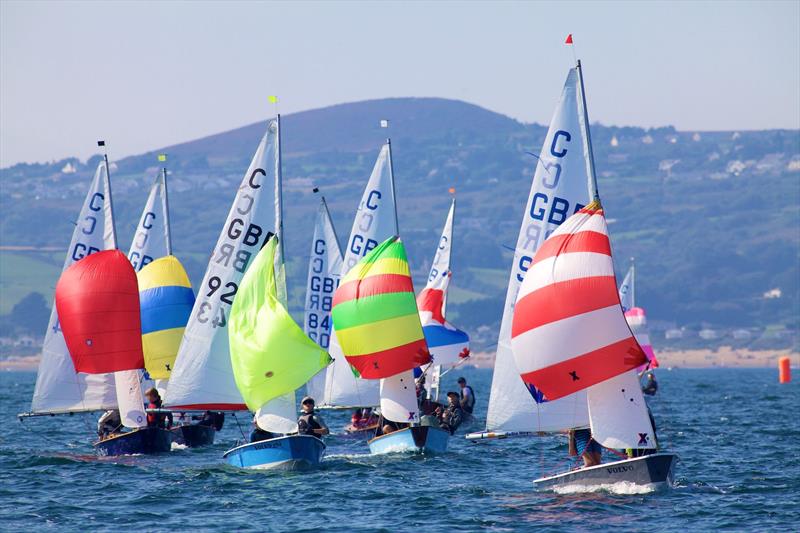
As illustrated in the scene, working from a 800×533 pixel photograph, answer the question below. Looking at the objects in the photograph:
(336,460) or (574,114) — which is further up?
(574,114)

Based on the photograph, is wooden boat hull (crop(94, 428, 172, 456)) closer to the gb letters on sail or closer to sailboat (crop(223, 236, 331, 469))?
the gb letters on sail

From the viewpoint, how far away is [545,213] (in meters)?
28.4

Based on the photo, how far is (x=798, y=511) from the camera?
25688mm

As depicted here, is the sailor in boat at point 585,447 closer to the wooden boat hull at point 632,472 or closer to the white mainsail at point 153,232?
the wooden boat hull at point 632,472

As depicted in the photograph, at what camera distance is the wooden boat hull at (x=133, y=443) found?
35.1 meters

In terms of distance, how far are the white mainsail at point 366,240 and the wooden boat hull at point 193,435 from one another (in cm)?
440

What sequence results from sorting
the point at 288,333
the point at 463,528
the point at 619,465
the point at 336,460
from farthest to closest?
the point at 336,460 < the point at 288,333 < the point at 619,465 < the point at 463,528

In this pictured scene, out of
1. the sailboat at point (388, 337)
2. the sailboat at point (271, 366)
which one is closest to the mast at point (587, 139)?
the sailboat at point (271, 366)

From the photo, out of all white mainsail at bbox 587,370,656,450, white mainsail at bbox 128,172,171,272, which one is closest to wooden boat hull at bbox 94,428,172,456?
white mainsail at bbox 128,172,171,272

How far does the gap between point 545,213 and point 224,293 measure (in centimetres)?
906

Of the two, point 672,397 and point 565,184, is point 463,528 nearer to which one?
point 565,184

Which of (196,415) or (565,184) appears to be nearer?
(565,184)

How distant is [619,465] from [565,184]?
5932mm

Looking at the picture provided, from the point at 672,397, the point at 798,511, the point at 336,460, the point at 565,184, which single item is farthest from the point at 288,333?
the point at 672,397
